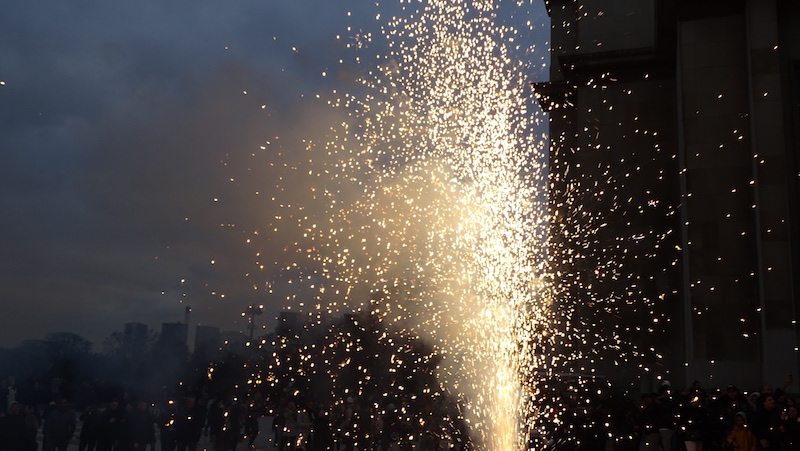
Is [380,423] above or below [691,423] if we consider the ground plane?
below

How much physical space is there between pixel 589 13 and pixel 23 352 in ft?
71.0

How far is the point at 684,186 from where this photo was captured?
18.2 metres

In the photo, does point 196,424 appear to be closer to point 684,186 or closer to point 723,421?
point 723,421

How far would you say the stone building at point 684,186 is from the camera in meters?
16.1

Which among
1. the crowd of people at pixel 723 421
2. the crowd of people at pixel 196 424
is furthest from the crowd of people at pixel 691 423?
the crowd of people at pixel 196 424

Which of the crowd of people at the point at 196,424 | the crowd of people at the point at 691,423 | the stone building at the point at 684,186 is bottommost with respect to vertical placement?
the crowd of people at the point at 196,424

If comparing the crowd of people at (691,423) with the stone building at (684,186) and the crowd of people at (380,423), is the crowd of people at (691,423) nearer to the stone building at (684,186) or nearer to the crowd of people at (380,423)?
the crowd of people at (380,423)

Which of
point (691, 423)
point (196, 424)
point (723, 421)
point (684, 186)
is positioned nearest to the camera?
point (723, 421)

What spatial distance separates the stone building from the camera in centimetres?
1614

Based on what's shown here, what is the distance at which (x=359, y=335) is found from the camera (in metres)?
26.5

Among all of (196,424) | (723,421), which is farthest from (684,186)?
(196,424)

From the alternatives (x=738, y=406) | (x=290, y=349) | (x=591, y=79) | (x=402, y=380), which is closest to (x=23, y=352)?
(x=290, y=349)

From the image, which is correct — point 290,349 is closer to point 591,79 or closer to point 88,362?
point 88,362

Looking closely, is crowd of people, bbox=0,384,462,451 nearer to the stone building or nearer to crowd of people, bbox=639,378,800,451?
crowd of people, bbox=639,378,800,451
